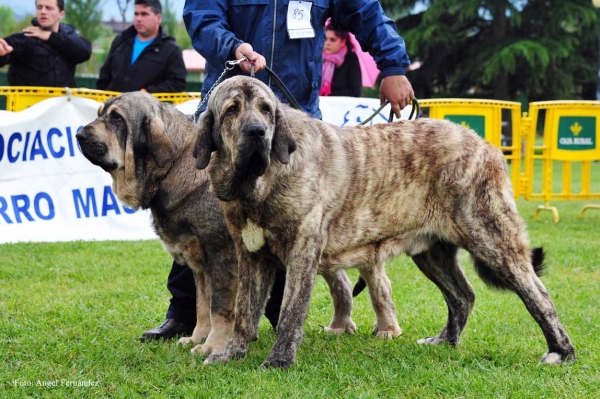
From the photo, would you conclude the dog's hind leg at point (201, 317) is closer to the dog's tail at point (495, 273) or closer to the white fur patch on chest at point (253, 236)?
the white fur patch on chest at point (253, 236)

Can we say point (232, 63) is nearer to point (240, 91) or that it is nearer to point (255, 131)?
point (240, 91)

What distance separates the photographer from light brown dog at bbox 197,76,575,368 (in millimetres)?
3895

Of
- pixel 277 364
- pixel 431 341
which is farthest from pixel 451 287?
pixel 277 364

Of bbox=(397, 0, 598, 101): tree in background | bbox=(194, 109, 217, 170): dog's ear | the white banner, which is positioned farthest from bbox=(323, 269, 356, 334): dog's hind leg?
bbox=(397, 0, 598, 101): tree in background

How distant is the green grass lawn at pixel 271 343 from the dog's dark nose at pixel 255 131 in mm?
1167

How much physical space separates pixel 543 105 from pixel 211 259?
7.57 m

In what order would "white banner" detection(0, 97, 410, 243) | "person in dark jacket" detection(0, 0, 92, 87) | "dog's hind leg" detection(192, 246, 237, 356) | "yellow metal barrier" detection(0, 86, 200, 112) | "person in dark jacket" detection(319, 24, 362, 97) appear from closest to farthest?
"dog's hind leg" detection(192, 246, 237, 356) < "white banner" detection(0, 97, 410, 243) < "yellow metal barrier" detection(0, 86, 200, 112) < "person in dark jacket" detection(0, 0, 92, 87) < "person in dark jacket" detection(319, 24, 362, 97)

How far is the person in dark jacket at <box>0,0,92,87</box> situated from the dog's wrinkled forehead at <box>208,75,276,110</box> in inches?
232

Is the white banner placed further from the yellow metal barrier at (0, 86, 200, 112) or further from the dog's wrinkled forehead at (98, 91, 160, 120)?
the dog's wrinkled forehead at (98, 91, 160, 120)

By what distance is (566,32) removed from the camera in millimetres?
28328

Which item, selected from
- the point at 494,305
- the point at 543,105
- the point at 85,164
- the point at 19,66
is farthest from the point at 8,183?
the point at 543,105

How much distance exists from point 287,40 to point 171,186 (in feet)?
3.47

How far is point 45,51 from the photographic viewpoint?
9.23 metres

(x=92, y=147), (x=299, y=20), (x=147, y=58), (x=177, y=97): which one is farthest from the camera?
(x=177, y=97)
